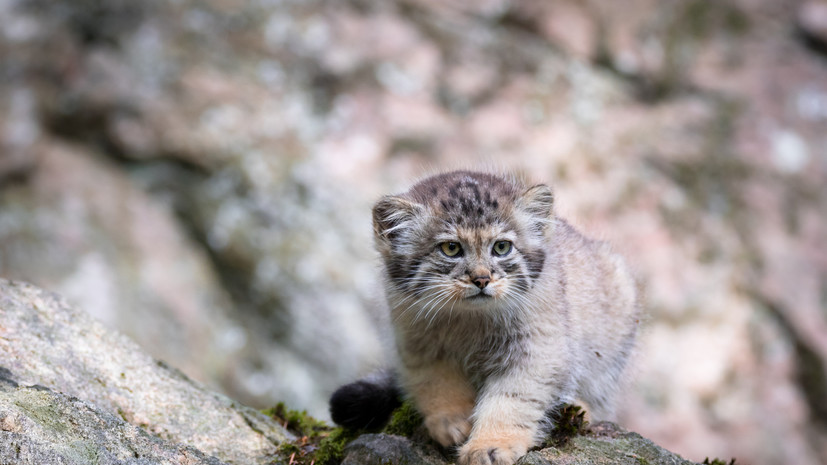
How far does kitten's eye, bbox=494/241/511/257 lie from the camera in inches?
193

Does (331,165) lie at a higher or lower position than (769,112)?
lower

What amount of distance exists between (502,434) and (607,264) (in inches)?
83.4

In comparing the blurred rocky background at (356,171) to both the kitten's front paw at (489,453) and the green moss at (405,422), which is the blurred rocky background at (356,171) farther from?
the kitten's front paw at (489,453)

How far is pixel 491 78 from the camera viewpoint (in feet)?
37.4

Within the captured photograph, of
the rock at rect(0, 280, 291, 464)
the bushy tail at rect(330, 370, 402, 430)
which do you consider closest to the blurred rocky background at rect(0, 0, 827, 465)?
the bushy tail at rect(330, 370, 402, 430)

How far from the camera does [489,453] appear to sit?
438 cm

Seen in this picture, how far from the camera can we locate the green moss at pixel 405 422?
198 inches

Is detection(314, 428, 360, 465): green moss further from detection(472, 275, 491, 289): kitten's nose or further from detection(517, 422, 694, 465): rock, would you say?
detection(472, 275, 491, 289): kitten's nose

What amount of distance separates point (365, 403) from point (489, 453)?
1.14 m

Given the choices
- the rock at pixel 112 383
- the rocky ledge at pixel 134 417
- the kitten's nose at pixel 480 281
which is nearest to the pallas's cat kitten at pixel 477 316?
the kitten's nose at pixel 480 281

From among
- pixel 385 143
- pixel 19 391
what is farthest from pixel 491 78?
pixel 19 391

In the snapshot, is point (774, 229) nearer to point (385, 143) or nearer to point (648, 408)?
point (648, 408)

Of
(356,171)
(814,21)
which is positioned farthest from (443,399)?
(814,21)

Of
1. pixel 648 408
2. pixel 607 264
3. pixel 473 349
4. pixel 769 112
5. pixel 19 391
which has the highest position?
pixel 769 112
